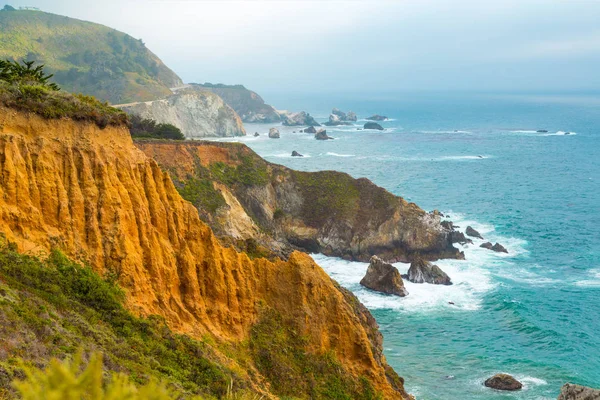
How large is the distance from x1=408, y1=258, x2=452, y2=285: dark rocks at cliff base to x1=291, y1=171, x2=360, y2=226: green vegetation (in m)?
12.9

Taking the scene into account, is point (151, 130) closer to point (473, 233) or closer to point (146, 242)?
point (473, 233)

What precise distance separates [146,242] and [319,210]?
1871 inches

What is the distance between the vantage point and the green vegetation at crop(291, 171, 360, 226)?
245 feet

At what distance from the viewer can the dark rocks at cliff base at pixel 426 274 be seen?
208 ft

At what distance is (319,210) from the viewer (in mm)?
75188

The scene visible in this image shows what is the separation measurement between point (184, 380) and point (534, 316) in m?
42.6

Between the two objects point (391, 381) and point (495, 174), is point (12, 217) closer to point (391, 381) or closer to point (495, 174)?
point (391, 381)

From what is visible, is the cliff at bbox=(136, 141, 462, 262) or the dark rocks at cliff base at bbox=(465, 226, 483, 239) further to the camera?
the dark rocks at cliff base at bbox=(465, 226, 483, 239)

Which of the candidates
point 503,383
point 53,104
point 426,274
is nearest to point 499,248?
point 426,274

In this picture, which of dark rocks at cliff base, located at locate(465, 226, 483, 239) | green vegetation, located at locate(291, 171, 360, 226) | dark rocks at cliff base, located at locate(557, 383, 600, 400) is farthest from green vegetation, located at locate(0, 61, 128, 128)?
dark rocks at cliff base, located at locate(465, 226, 483, 239)

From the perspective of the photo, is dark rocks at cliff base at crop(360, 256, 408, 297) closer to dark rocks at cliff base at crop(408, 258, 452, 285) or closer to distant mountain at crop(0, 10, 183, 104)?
dark rocks at cliff base at crop(408, 258, 452, 285)

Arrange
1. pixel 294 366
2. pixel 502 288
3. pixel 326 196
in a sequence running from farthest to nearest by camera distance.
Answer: pixel 326 196, pixel 502 288, pixel 294 366

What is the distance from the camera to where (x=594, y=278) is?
6456 cm

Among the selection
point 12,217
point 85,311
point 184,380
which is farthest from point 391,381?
point 12,217
